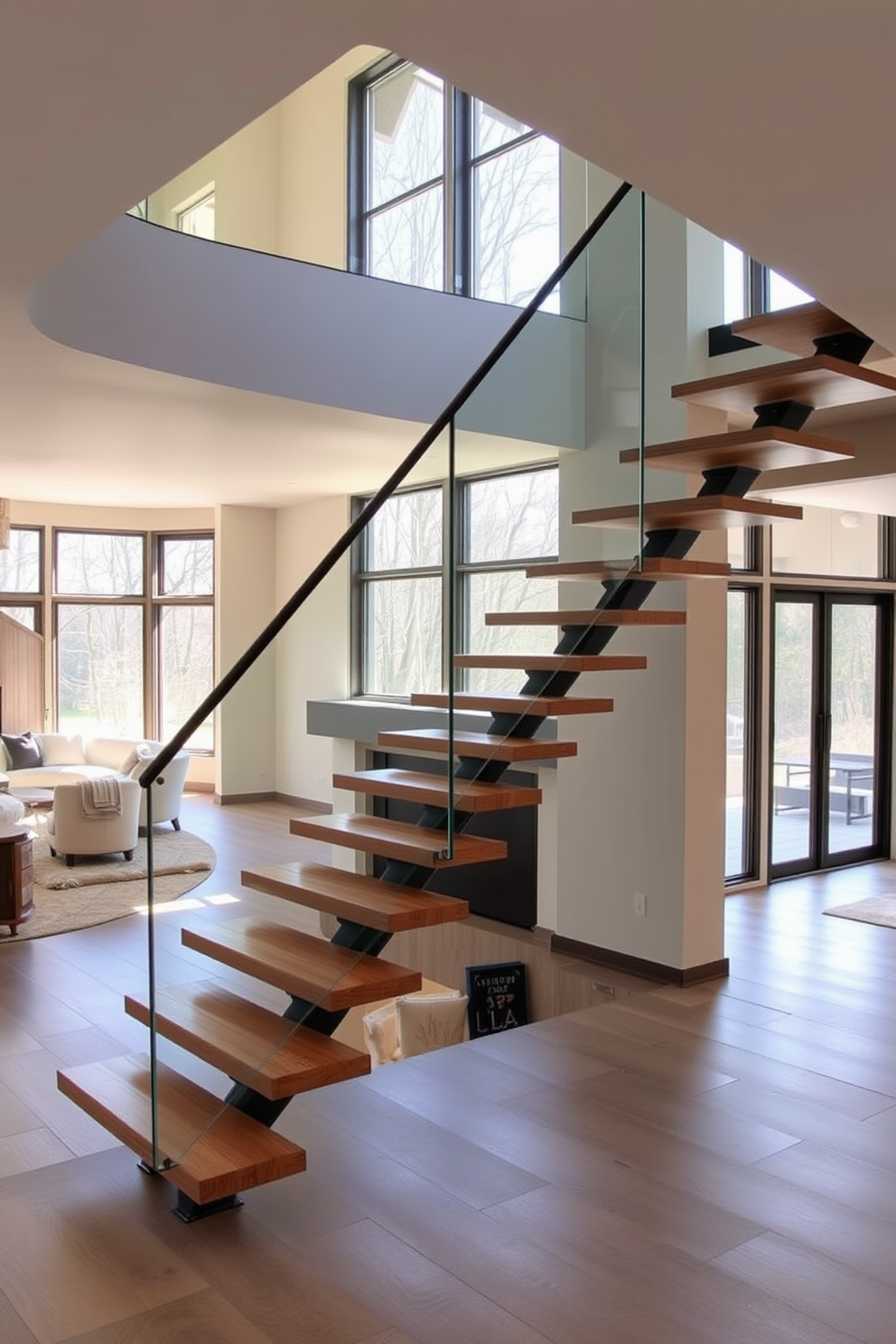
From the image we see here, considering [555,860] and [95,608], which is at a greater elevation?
[95,608]

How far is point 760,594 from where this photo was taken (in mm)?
7910

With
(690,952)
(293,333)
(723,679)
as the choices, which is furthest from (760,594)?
(293,333)

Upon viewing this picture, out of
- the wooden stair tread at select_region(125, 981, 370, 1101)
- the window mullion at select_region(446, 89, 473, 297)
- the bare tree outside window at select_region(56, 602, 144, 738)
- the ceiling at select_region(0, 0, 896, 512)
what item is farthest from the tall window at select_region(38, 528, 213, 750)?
the ceiling at select_region(0, 0, 896, 512)

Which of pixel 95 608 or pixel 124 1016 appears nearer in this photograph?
pixel 124 1016

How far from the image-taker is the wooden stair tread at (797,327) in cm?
391

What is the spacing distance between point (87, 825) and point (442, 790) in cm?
547

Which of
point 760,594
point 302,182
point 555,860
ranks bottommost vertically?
point 555,860

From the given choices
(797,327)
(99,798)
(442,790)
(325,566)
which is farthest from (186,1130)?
(99,798)

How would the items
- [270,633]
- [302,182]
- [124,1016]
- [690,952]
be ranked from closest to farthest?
1. [270,633]
2. [124,1016]
3. [690,952]
4. [302,182]

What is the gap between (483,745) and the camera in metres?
4.01

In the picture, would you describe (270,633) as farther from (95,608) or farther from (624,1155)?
(95,608)

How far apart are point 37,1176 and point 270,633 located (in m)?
1.89

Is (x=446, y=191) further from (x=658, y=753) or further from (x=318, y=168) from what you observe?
(x=658, y=753)

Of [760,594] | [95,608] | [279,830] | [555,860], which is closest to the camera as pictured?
[555,860]
